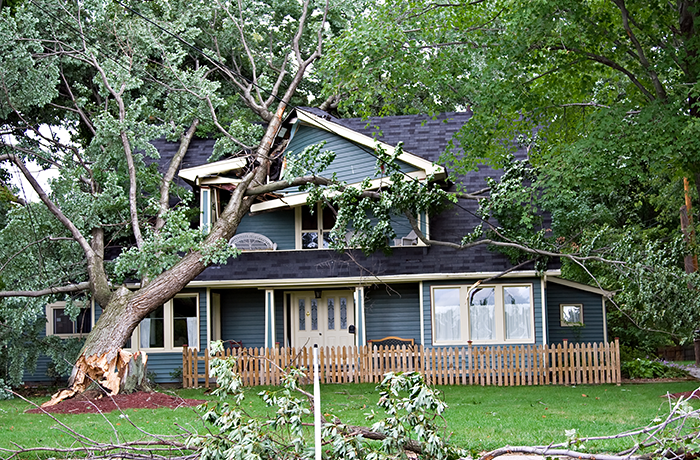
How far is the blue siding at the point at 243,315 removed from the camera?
62.8 feet

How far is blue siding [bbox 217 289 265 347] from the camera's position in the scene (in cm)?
1916

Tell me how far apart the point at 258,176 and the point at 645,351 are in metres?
16.1

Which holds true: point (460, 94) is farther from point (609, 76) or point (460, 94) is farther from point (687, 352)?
point (687, 352)

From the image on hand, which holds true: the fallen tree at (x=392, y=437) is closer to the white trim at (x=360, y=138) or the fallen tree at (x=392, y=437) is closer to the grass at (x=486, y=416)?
the grass at (x=486, y=416)

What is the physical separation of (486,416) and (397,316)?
8373mm

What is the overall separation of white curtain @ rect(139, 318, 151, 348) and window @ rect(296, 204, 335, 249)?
4642mm

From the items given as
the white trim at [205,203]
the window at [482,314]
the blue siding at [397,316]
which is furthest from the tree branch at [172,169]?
the window at [482,314]

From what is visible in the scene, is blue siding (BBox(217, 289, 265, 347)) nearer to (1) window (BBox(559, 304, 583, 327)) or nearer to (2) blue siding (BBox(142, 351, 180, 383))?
(2) blue siding (BBox(142, 351, 180, 383))

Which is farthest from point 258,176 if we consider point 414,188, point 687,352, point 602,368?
point 687,352

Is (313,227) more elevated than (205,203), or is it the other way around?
(205,203)

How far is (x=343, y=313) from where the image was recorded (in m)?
19.3

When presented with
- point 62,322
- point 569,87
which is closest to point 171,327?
point 62,322

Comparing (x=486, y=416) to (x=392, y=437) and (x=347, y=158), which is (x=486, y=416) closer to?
(x=392, y=437)

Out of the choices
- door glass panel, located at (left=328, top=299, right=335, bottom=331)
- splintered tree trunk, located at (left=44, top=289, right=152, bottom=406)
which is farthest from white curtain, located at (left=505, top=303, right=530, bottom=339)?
splintered tree trunk, located at (left=44, top=289, right=152, bottom=406)
